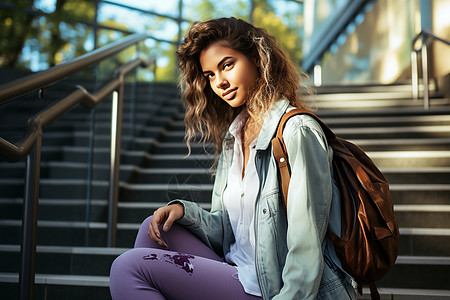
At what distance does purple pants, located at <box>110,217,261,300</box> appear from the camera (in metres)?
1.43

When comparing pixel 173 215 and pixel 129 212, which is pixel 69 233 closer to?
pixel 129 212

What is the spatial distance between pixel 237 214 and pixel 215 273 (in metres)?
0.29

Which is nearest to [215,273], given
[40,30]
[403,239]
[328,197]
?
[328,197]

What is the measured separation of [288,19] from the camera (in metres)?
14.8

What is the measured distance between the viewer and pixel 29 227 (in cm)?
207

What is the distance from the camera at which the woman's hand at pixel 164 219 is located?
165 cm

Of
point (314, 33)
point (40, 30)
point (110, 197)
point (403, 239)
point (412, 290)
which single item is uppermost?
point (314, 33)

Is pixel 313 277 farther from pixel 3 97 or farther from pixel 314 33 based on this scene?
pixel 314 33

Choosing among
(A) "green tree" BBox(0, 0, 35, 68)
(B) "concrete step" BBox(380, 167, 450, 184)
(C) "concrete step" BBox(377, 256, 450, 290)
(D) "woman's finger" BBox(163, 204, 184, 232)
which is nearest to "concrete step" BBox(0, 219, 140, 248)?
(D) "woman's finger" BBox(163, 204, 184, 232)

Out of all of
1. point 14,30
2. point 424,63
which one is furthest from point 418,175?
point 14,30

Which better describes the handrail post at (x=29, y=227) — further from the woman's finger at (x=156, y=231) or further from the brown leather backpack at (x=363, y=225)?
the brown leather backpack at (x=363, y=225)

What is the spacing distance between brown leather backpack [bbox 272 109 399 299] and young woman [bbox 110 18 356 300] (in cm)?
4

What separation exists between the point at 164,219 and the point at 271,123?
0.51 meters

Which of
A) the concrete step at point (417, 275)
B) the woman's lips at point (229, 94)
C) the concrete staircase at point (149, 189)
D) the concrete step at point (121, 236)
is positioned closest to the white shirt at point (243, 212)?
the woman's lips at point (229, 94)
